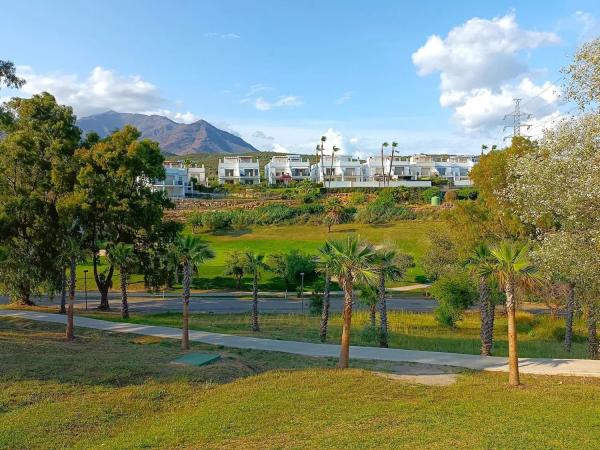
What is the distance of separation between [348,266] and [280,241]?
54.3 m

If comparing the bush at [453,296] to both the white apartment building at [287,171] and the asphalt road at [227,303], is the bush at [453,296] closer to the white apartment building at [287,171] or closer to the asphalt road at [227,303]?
the asphalt road at [227,303]

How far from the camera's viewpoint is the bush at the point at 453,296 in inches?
1241

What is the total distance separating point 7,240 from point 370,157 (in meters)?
120

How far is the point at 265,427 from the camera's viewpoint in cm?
1236

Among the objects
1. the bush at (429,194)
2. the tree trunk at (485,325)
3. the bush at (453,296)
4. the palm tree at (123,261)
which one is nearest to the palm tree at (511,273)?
the tree trunk at (485,325)

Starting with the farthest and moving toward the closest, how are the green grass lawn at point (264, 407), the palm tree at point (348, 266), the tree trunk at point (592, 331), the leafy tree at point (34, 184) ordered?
the leafy tree at point (34, 184) → the tree trunk at point (592, 331) → the palm tree at point (348, 266) → the green grass lawn at point (264, 407)

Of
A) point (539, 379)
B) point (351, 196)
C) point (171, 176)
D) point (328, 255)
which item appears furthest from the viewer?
point (171, 176)

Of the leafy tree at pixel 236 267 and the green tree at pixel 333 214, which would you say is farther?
the green tree at pixel 333 214

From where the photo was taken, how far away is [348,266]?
18.3m

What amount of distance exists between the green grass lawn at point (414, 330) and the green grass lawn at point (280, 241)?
16372mm

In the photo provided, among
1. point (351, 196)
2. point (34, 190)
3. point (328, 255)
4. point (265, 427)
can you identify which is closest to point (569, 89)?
point (328, 255)

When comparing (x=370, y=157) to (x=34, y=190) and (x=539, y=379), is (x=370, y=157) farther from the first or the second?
(x=539, y=379)

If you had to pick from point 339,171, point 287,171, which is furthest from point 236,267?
point 287,171

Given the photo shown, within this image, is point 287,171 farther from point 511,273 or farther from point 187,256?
point 511,273
